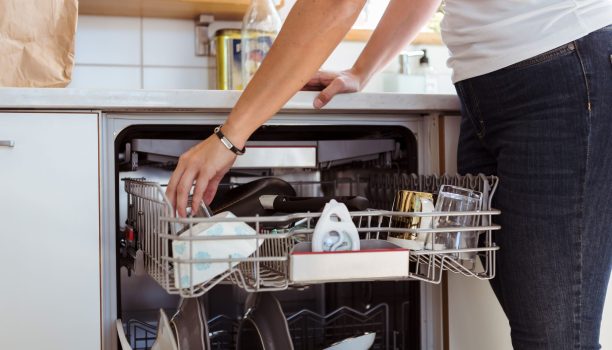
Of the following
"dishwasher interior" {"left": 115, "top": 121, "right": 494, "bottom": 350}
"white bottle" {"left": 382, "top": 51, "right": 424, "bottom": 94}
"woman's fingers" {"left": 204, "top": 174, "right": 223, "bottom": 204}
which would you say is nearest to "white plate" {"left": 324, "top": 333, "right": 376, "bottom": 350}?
"dishwasher interior" {"left": 115, "top": 121, "right": 494, "bottom": 350}

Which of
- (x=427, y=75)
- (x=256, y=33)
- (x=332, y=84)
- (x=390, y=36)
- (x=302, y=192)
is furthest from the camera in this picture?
(x=427, y=75)

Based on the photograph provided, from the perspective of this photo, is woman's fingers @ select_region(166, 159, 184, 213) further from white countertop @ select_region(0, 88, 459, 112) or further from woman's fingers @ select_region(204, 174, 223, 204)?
white countertop @ select_region(0, 88, 459, 112)

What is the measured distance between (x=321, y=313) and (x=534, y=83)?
0.85m

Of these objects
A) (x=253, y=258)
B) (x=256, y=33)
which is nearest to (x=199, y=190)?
(x=253, y=258)

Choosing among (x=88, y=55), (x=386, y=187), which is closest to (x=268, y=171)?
(x=386, y=187)

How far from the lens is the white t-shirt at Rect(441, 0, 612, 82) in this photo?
88 cm

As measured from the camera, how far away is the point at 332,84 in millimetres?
1115

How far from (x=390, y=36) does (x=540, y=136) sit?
0.45 metres

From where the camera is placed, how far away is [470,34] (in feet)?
3.17

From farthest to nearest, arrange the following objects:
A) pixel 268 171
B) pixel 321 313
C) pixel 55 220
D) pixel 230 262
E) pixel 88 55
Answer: pixel 88 55 < pixel 321 313 < pixel 268 171 < pixel 55 220 < pixel 230 262

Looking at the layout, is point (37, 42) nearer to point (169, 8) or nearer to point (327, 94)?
point (169, 8)

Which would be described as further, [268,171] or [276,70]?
[268,171]

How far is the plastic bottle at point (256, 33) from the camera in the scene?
162 centimetres

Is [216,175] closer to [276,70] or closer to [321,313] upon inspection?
[276,70]
